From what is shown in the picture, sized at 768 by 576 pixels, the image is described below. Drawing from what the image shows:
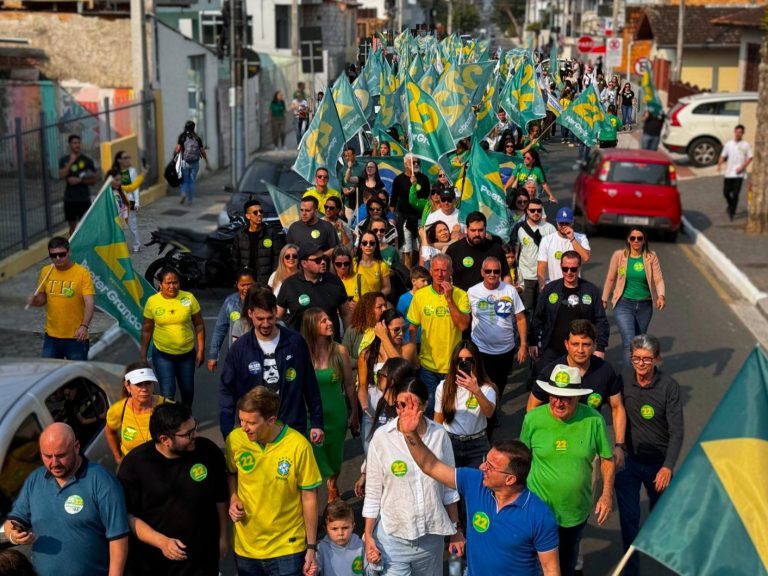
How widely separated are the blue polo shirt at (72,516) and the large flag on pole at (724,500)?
8.24ft

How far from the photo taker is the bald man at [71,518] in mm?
5793

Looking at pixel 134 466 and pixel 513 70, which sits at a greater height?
pixel 513 70

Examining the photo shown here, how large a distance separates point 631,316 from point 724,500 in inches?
238

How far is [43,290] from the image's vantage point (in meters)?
10.2

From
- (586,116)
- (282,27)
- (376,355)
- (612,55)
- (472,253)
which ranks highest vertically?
(282,27)

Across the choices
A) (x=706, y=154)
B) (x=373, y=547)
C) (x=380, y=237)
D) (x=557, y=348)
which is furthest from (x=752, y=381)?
(x=706, y=154)

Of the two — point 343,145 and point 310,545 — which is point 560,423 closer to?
point 310,545

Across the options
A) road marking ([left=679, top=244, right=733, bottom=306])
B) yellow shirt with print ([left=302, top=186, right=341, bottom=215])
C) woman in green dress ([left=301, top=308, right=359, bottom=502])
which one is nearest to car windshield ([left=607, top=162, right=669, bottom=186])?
road marking ([left=679, top=244, right=733, bottom=306])

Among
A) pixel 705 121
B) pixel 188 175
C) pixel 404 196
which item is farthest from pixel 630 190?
pixel 705 121

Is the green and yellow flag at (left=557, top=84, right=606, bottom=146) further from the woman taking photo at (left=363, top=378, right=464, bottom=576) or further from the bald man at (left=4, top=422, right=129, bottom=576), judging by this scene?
the bald man at (left=4, top=422, right=129, bottom=576)

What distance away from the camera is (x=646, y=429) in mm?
7461

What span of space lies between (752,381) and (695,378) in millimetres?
6951

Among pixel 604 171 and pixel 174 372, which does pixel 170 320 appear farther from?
pixel 604 171

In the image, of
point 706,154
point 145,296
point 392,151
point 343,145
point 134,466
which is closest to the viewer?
point 134,466
